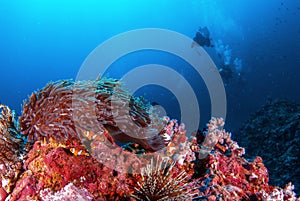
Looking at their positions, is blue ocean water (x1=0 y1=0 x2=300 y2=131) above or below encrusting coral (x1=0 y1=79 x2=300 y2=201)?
above

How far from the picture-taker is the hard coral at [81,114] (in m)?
3.37

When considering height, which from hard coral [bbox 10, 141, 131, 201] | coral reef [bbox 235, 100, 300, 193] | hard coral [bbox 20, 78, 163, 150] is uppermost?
coral reef [bbox 235, 100, 300, 193]

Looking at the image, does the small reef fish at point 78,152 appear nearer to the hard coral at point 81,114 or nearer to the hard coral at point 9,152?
the hard coral at point 81,114

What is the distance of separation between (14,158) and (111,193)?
1.57 m

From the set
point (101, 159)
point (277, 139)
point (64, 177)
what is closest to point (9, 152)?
point (64, 177)

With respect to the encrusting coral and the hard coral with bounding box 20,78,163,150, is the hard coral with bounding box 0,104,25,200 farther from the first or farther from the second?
the hard coral with bounding box 20,78,163,150

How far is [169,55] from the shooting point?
74938 millimetres

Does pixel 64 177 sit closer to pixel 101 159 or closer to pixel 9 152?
pixel 101 159

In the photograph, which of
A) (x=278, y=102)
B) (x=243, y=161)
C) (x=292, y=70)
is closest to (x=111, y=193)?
(x=243, y=161)

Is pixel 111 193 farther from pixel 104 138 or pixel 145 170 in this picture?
pixel 104 138

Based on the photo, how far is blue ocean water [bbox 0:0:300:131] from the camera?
3022 cm

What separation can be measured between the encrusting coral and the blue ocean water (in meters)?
11.8

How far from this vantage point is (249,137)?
13.0m

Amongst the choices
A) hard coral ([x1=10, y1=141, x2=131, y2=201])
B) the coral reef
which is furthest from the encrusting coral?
the coral reef
